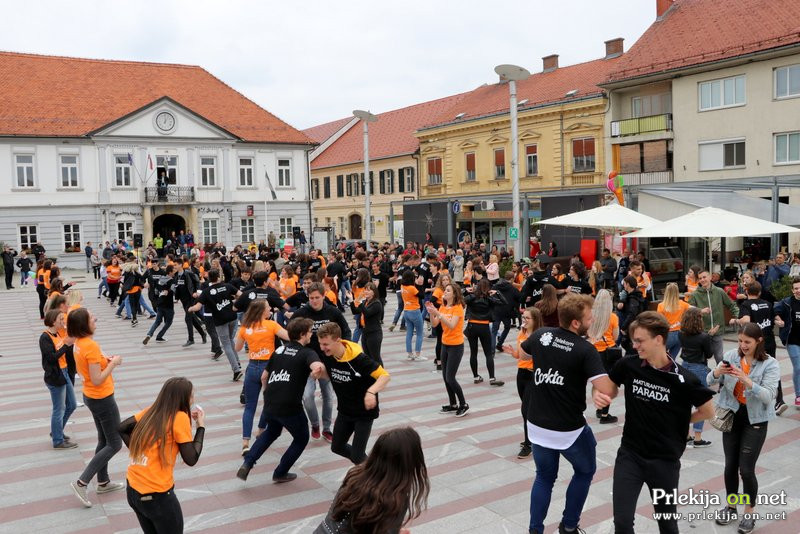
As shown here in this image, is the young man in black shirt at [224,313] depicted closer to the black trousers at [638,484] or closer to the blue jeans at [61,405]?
the blue jeans at [61,405]

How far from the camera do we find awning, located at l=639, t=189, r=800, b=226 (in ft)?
65.4

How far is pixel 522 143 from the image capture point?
131 ft

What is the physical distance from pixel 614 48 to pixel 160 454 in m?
39.8

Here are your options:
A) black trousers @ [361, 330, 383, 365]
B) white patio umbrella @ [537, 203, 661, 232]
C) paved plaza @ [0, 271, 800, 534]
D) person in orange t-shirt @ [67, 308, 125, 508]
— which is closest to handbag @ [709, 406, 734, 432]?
paved plaza @ [0, 271, 800, 534]

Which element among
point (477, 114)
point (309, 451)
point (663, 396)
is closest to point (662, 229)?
point (309, 451)

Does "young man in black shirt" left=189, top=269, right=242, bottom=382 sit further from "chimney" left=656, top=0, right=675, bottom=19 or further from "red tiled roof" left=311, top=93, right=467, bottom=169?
"red tiled roof" left=311, top=93, right=467, bottom=169

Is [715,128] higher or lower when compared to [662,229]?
higher

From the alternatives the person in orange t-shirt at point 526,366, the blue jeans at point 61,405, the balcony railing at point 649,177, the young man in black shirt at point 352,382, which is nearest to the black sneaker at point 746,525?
the person in orange t-shirt at point 526,366

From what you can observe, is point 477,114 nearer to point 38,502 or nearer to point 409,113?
point 409,113

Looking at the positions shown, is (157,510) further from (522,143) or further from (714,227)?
(522,143)

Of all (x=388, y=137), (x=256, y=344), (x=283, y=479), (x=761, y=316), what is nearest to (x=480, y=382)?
(x=761, y=316)

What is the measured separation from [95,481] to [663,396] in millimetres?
5601

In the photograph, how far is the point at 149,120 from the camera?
41.0m

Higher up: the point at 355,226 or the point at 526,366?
the point at 355,226
